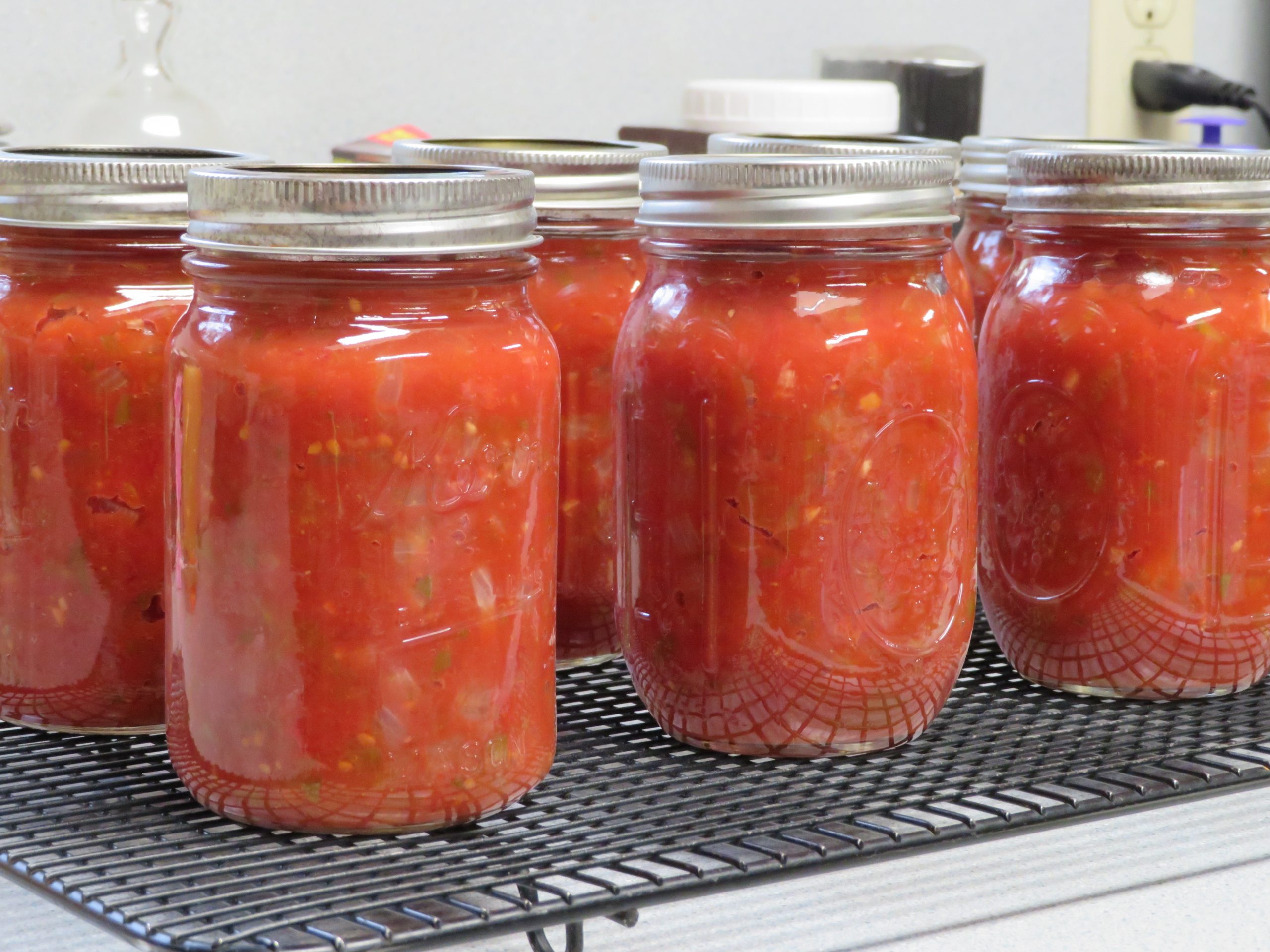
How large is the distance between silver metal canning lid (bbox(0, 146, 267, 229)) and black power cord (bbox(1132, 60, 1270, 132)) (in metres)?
1.50

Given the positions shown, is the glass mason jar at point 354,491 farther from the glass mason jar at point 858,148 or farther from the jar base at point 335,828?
the glass mason jar at point 858,148

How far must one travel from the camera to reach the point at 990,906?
→ 27.9 inches

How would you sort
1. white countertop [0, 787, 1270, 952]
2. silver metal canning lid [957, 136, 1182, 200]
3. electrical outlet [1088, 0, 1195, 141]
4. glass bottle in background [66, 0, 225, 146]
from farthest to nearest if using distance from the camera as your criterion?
electrical outlet [1088, 0, 1195, 141] < glass bottle in background [66, 0, 225, 146] < silver metal canning lid [957, 136, 1182, 200] < white countertop [0, 787, 1270, 952]

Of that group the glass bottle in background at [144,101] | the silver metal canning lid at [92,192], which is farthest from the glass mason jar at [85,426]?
the glass bottle in background at [144,101]

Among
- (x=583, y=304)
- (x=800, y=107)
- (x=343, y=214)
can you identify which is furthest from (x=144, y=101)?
(x=343, y=214)

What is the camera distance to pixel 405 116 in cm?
152

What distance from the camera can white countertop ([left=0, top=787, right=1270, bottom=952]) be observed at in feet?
2.16

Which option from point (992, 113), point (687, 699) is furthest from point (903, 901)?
point (992, 113)

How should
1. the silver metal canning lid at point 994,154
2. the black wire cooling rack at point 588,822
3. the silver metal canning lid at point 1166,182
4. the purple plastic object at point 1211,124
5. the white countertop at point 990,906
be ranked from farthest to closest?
the purple plastic object at point 1211,124 → the silver metal canning lid at point 994,154 → the silver metal canning lid at point 1166,182 → the white countertop at point 990,906 → the black wire cooling rack at point 588,822

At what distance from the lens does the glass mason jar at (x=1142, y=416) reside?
774 mm

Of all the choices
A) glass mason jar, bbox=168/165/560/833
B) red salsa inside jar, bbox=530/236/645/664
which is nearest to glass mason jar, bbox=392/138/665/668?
red salsa inside jar, bbox=530/236/645/664

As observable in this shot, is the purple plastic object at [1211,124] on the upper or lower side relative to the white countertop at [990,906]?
upper

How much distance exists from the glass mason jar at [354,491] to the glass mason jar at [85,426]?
69mm

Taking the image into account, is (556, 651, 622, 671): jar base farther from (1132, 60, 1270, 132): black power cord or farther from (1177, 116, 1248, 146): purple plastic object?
(1132, 60, 1270, 132): black power cord
